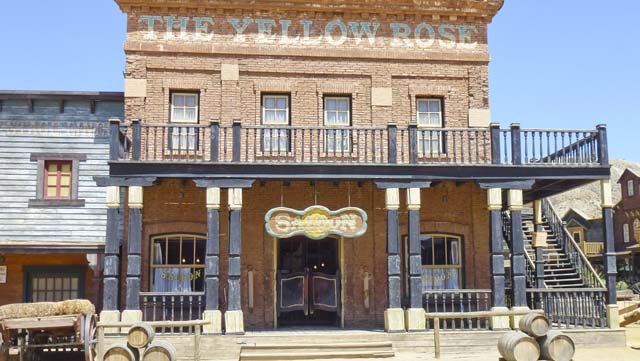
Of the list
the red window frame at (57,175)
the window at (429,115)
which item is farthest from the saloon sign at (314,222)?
the red window frame at (57,175)

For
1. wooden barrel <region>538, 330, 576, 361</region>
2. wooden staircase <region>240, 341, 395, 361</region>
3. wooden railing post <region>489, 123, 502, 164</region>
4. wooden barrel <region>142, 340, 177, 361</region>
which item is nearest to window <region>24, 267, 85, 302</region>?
wooden staircase <region>240, 341, 395, 361</region>

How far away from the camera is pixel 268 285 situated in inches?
701

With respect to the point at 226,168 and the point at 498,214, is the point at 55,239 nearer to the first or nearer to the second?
the point at 226,168

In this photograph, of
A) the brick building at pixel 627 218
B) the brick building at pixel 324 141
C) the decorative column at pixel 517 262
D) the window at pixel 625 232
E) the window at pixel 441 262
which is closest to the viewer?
the decorative column at pixel 517 262

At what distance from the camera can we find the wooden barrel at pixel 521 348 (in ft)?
41.7

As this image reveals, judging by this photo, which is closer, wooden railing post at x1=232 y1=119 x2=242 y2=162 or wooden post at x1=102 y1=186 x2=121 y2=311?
wooden post at x1=102 y1=186 x2=121 y2=311

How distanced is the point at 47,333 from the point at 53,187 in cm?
602

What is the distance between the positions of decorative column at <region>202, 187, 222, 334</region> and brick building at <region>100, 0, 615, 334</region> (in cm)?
108

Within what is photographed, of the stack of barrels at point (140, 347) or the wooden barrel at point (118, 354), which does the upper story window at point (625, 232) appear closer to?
the stack of barrels at point (140, 347)

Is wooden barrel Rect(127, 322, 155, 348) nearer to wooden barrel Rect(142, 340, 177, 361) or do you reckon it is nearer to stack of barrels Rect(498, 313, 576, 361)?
wooden barrel Rect(142, 340, 177, 361)

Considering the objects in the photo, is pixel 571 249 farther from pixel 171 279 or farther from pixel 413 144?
pixel 171 279

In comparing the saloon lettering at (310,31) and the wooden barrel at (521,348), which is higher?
the saloon lettering at (310,31)

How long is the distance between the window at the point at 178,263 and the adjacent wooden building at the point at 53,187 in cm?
139

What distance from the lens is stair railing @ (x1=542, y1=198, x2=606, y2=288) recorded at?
18000 millimetres
